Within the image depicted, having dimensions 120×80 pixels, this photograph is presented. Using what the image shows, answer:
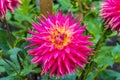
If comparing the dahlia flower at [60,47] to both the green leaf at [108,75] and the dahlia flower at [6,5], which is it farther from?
the green leaf at [108,75]

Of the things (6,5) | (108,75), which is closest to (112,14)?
(6,5)

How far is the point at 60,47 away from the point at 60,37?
0.12 ft

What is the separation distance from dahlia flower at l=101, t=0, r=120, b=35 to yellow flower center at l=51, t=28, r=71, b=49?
144mm

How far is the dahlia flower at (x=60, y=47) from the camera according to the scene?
101 centimetres

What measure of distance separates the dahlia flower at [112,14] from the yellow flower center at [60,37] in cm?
14

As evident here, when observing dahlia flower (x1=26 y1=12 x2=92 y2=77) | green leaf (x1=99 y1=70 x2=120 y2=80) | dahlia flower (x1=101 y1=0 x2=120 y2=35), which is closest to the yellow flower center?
dahlia flower (x1=26 y1=12 x2=92 y2=77)

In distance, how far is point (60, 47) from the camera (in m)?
1.02

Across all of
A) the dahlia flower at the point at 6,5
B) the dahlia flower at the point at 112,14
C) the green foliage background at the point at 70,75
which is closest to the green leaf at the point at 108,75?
the green foliage background at the point at 70,75

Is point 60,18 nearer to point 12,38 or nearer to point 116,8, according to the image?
point 116,8

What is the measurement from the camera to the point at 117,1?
113 centimetres

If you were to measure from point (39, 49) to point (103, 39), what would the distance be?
10.7 inches

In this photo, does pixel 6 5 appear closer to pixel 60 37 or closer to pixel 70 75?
pixel 60 37

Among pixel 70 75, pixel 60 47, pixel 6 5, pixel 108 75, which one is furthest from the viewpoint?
pixel 108 75

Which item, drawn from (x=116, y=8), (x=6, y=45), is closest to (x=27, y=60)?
(x=6, y=45)
